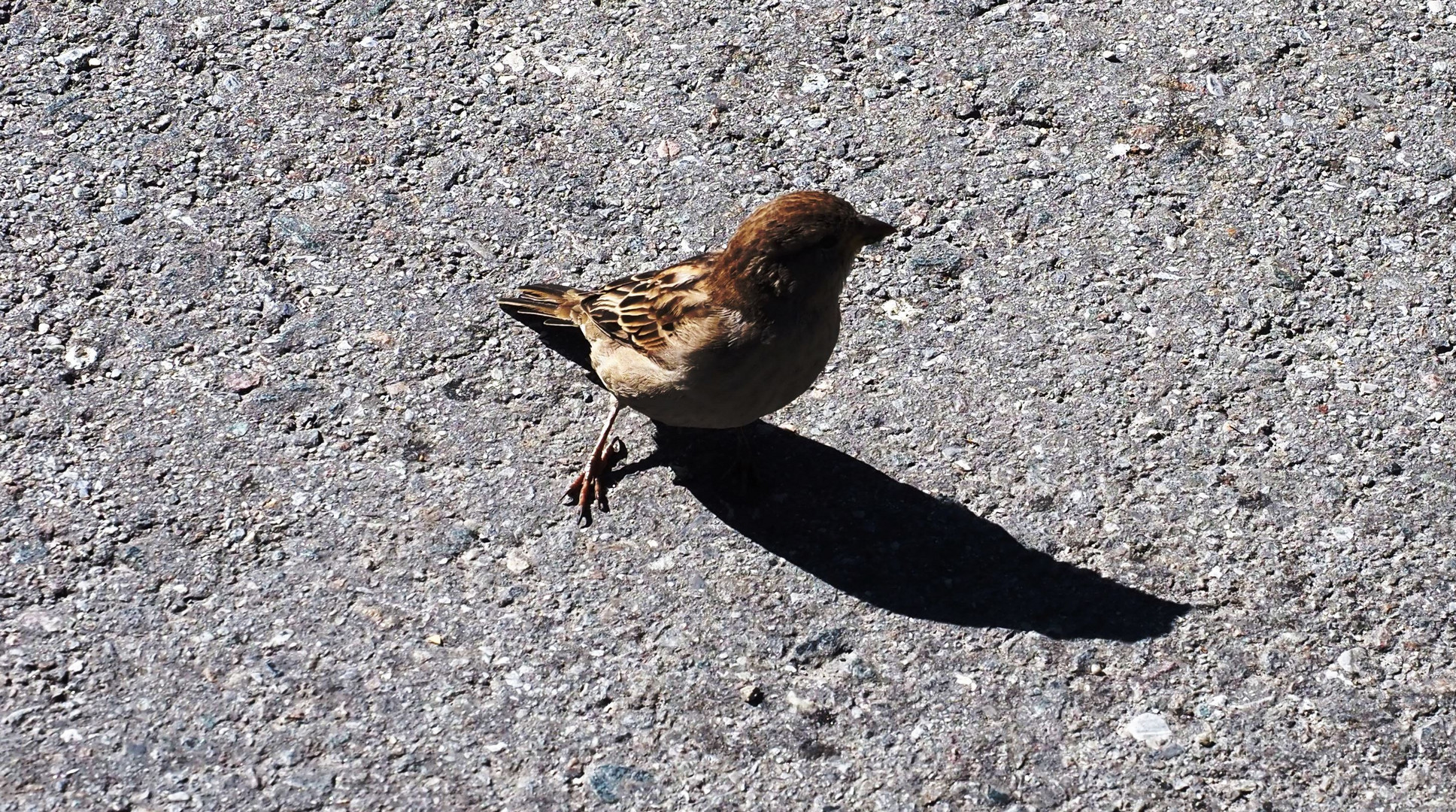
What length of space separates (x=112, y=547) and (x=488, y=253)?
184 centimetres

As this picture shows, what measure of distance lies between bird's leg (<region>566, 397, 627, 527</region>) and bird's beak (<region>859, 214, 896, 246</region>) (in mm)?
1022

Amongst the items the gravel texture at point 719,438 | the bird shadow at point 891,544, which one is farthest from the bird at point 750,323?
the gravel texture at point 719,438

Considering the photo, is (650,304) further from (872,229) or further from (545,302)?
(872,229)

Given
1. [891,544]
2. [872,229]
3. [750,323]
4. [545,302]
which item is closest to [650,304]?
[750,323]

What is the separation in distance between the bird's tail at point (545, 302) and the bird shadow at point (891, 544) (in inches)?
22.6

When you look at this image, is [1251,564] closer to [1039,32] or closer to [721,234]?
[721,234]

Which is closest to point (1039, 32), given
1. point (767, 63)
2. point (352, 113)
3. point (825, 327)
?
point (767, 63)

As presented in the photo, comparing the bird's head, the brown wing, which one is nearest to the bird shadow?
the brown wing

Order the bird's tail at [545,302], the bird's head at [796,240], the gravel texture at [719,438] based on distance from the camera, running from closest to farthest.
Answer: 1. the gravel texture at [719,438]
2. the bird's head at [796,240]
3. the bird's tail at [545,302]

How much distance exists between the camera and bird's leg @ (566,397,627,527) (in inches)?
187

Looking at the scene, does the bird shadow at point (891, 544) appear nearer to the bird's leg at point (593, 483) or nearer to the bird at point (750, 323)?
the bird's leg at point (593, 483)

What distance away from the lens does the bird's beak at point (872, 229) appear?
445cm

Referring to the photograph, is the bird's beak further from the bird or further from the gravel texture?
the gravel texture

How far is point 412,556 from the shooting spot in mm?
4602
